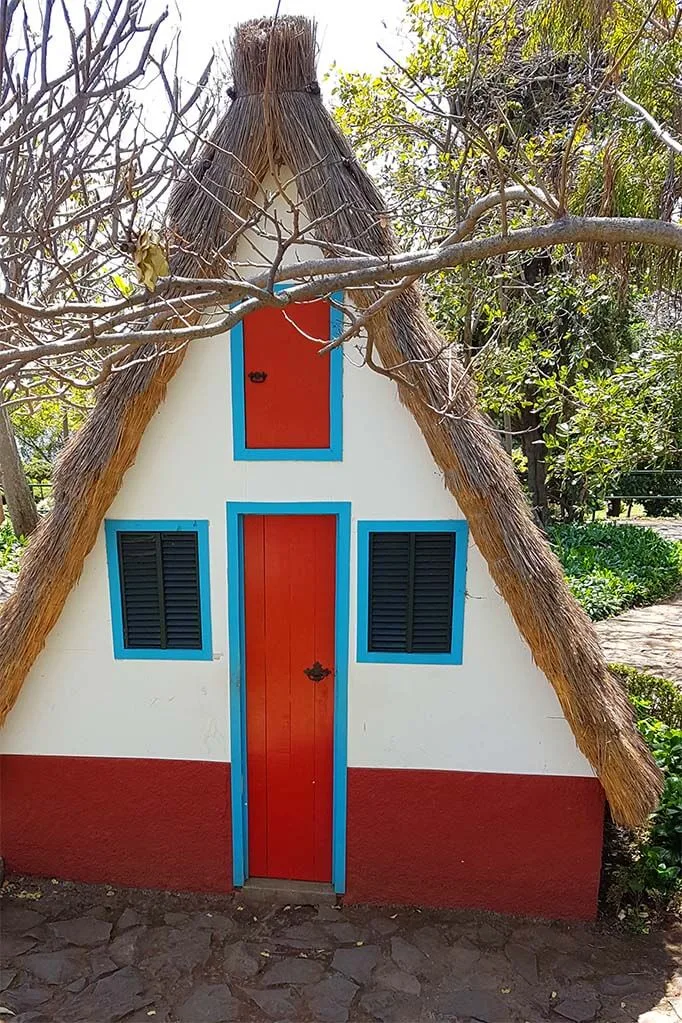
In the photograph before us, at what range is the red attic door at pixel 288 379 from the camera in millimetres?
3990

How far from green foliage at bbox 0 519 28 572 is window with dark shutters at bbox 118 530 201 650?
8.95 meters

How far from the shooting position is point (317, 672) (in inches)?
167

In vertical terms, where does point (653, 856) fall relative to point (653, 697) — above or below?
below

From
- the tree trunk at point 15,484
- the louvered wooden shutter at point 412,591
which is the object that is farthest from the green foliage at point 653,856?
the tree trunk at point 15,484

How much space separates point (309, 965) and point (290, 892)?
0.53m

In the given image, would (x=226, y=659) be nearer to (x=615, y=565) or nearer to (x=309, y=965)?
(x=309, y=965)

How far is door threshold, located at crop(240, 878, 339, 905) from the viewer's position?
4309 millimetres

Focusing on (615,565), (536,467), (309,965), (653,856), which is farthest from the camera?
(536,467)

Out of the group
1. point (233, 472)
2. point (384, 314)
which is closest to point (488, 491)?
point (384, 314)

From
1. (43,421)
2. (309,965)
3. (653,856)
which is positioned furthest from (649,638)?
(43,421)

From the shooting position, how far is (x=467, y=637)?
4.07 metres

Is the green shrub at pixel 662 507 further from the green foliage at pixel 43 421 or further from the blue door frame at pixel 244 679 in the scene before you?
the blue door frame at pixel 244 679

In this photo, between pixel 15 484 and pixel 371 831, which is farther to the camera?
pixel 15 484

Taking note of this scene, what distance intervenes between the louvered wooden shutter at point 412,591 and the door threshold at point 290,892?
157 centimetres
